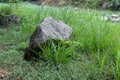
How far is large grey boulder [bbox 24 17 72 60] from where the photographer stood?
2.89 metres

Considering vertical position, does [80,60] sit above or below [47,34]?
below

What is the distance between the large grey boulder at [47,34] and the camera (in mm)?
2889

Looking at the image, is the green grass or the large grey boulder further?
the large grey boulder

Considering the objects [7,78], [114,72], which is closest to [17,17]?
[7,78]

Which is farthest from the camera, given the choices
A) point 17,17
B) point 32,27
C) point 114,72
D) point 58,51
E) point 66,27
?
point 17,17

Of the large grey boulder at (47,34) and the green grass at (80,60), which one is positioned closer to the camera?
the green grass at (80,60)

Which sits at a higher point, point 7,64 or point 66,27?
point 66,27

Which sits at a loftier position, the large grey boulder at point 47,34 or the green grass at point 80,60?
the large grey boulder at point 47,34

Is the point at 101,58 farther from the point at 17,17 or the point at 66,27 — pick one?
the point at 17,17

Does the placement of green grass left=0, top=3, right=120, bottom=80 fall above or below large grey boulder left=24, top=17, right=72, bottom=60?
below

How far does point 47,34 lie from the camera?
2918 mm

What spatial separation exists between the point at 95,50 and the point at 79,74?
0.59m

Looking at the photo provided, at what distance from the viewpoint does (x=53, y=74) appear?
8.60ft

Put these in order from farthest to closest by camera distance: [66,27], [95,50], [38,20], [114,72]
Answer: [38,20]
[66,27]
[95,50]
[114,72]
